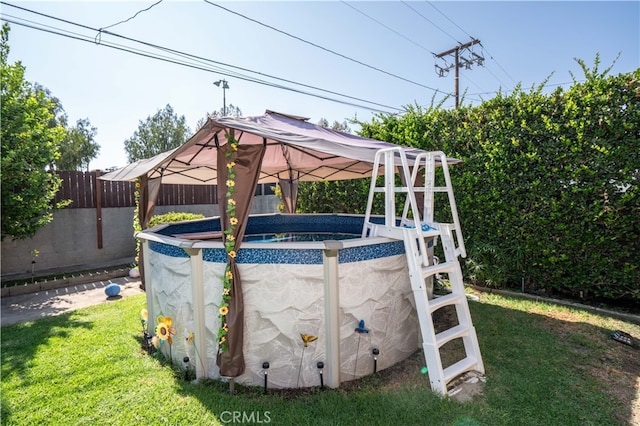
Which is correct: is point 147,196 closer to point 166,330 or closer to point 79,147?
point 166,330

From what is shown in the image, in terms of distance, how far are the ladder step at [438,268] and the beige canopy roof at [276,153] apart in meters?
1.27

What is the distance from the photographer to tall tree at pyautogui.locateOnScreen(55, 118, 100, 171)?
70.7 ft

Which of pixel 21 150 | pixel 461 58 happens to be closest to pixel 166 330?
pixel 21 150

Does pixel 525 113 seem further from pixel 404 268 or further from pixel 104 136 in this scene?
pixel 104 136

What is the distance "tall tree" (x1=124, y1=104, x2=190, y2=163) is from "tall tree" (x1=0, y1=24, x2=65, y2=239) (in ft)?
55.0

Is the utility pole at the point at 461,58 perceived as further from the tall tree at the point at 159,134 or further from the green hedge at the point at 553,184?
the tall tree at the point at 159,134

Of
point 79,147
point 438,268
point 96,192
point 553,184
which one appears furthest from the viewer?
point 79,147

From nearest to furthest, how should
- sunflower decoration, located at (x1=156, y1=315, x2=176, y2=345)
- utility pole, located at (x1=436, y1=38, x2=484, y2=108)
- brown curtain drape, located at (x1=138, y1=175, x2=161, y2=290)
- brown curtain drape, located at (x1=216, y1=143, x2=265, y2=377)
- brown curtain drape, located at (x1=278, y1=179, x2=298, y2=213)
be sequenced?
brown curtain drape, located at (x1=216, y1=143, x2=265, y2=377)
sunflower decoration, located at (x1=156, y1=315, x2=176, y2=345)
brown curtain drape, located at (x1=138, y1=175, x2=161, y2=290)
brown curtain drape, located at (x1=278, y1=179, x2=298, y2=213)
utility pole, located at (x1=436, y1=38, x2=484, y2=108)

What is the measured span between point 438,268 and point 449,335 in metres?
0.66

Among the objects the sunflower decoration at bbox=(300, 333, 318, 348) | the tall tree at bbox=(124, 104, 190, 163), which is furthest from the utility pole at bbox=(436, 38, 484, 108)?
the tall tree at bbox=(124, 104, 190, 163)

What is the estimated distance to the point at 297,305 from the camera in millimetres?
3268

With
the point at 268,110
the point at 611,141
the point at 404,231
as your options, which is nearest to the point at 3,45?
the point at 268,110

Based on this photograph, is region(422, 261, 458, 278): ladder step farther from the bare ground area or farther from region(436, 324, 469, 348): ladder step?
the bare ground area

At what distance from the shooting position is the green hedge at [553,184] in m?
4.86
